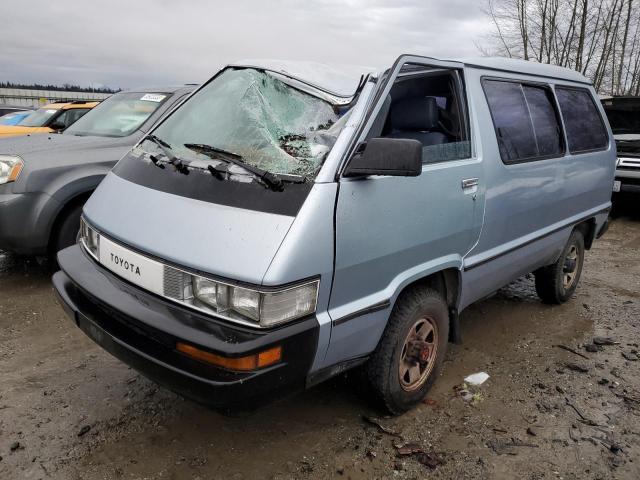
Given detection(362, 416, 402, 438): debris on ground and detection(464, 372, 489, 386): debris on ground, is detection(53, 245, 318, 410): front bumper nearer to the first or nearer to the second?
detection(362, 416, 402, 438): debris on ground

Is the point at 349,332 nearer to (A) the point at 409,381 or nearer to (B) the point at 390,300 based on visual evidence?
(B) the point at 390,300

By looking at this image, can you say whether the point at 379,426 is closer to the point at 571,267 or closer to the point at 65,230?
the point at 571,267

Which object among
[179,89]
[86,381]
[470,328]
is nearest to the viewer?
[86,381]

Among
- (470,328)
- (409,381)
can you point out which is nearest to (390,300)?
(409,381)

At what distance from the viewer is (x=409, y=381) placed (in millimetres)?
2896

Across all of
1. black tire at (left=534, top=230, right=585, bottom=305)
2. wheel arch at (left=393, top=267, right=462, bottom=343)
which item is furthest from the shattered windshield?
black tire at (left=534, top=230, right=585, bottom=305)

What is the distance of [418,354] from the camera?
284cm

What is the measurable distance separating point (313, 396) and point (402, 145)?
1.67 meters

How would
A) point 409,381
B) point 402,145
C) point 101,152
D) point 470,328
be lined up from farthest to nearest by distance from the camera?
point 101,152, point 470,328, point 409,381, point 402,145

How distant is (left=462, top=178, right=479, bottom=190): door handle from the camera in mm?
2864

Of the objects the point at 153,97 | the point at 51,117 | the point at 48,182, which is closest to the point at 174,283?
the point at 48,182

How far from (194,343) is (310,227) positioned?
64 cm

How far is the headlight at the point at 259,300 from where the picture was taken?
1.97 metres

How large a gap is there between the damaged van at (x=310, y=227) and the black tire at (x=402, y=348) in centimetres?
1
